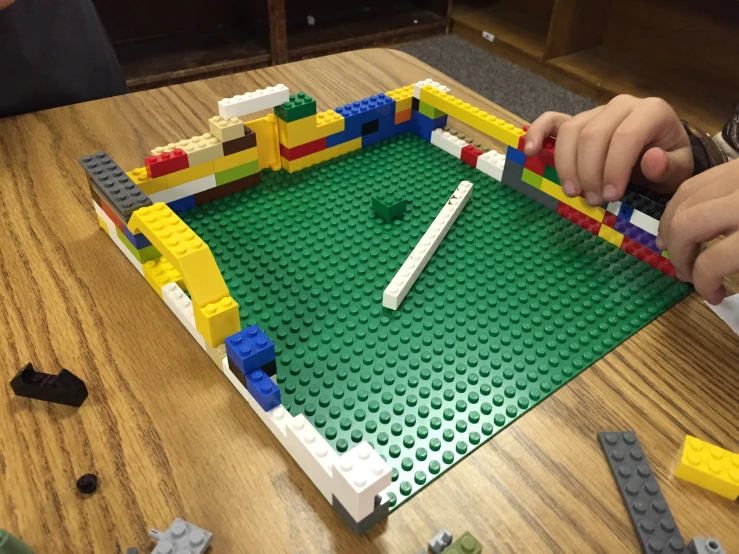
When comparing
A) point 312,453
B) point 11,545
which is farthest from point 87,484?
point 312,453

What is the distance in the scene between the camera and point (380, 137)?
3.23ft

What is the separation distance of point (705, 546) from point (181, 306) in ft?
1.75

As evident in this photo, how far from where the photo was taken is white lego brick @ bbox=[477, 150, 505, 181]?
0.89m

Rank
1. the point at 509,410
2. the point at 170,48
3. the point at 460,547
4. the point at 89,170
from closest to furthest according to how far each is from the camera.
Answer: the point at 460,547
the point at 509,410
the point at 89,170
the point at 170,48

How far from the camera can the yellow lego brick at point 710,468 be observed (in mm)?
492

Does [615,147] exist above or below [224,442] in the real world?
above

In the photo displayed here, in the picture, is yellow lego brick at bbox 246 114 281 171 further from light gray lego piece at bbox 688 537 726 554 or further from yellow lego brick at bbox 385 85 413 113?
light gray lego piece at bbox 688 537 726 554

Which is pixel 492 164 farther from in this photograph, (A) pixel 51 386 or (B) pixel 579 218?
(A) pixel 51 386

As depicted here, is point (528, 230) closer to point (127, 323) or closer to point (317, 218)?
point (317, 218)

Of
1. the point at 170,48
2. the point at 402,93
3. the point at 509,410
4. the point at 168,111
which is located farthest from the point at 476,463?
the point at 170,48

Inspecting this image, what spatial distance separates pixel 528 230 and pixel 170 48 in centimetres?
187

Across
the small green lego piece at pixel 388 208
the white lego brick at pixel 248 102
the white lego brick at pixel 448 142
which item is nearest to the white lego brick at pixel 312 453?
the small green lego piece at pixel 388 208

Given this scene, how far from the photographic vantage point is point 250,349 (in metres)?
0.52

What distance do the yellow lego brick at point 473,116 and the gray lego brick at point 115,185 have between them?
1.65ft
